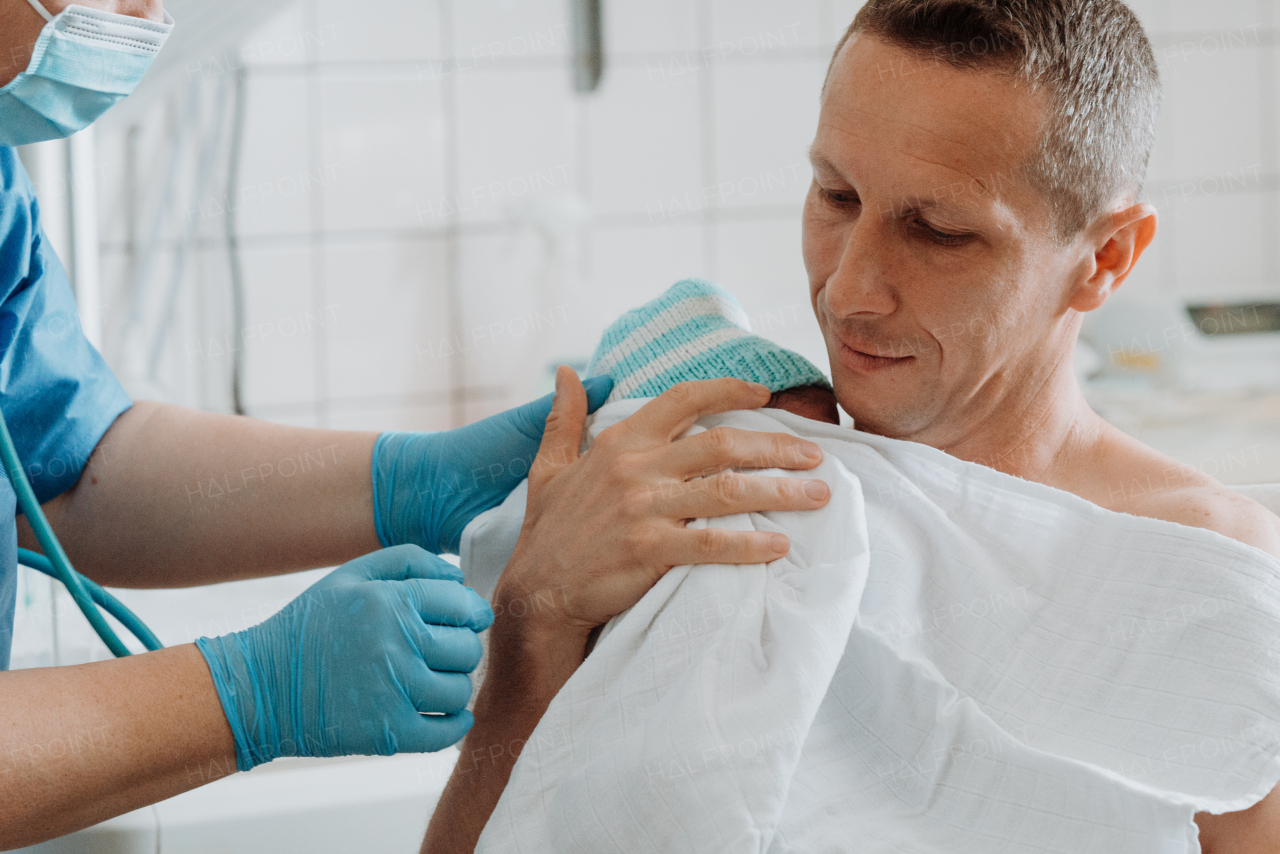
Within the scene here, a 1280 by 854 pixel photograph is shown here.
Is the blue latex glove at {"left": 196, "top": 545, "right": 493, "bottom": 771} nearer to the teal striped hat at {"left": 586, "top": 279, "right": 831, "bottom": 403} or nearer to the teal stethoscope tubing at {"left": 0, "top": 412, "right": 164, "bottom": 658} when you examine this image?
the teal stethoscope tubing at {"left": 0, "top": 412, "right": 164, "bottom": 658}

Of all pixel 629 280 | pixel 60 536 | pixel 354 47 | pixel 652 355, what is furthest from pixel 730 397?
pixel 354 47

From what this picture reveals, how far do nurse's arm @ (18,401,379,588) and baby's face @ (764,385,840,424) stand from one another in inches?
20.1

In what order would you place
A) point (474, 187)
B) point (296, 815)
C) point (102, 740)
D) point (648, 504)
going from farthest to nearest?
point (474, 187)
point (296, 815)
point (648, 504)
point (102, 740)

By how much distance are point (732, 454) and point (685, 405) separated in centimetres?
8

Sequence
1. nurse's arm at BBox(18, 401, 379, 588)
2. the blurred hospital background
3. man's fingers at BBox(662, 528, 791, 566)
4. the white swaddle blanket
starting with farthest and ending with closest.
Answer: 1. the blurred hospital background
2. nurse's arm at BBox(18, 401, 379, 588)
3. man's fingers at BBox(662, 528, 791, 566)
4. the white swaddle blanket

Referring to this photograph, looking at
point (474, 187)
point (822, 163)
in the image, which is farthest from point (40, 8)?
point (474, 187)

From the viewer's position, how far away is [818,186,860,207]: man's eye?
3.05 feet

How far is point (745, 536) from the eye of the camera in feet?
2.56

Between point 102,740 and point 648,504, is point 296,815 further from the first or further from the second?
point 648,504

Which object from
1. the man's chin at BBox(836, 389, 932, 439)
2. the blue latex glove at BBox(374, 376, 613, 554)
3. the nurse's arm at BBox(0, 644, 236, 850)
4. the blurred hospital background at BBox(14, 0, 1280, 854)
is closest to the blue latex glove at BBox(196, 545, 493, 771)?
the nurse's arm at BBox(0, 644, 236, 850)

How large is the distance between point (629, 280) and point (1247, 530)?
1849 mm

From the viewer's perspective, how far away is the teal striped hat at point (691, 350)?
98 cm

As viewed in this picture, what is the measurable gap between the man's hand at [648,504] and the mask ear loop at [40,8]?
640 millimetres

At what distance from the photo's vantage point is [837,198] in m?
0.94
